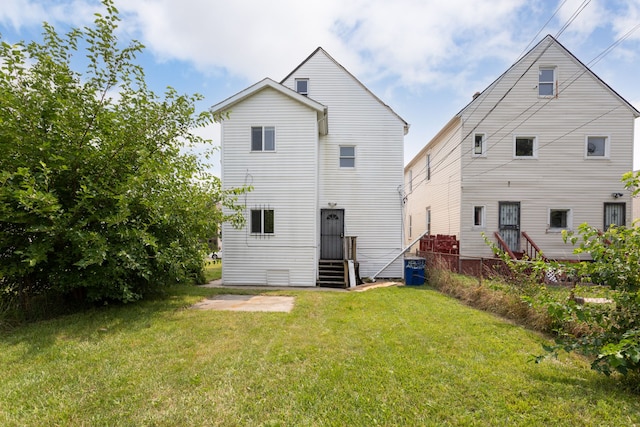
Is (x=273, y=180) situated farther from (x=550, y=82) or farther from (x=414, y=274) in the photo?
(x=550, y=82)

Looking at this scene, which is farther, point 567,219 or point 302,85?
point 302,85

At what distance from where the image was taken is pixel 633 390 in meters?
3.35

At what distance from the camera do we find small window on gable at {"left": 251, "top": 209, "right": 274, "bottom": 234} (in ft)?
35.1

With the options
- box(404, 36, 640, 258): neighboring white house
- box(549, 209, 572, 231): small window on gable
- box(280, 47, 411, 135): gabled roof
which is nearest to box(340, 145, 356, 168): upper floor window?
box(280, 47, 411, 135): gabled roof

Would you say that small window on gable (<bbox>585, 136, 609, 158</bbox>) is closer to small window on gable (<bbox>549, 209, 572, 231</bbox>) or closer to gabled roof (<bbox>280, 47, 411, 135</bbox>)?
small window on gable (<bbox>549, 209, 572, 231</bbox>)

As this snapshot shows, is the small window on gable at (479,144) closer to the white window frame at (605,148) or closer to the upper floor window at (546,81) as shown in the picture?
the upper floor window at (546,81)

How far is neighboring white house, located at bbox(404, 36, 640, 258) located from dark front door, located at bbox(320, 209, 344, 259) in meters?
5.04

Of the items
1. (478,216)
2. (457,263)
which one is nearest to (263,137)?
(457,263)

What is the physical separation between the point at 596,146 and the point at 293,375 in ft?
51.6

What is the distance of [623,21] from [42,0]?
40.5 ft

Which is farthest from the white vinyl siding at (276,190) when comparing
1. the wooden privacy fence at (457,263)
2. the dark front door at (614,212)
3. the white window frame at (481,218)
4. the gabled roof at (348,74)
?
the dark front door at (614,212)

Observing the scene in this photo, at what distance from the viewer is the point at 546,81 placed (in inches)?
503

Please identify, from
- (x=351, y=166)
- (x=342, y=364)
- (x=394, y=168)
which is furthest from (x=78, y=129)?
(x=394, y=168)

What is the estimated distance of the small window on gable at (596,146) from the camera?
12.6 metres
